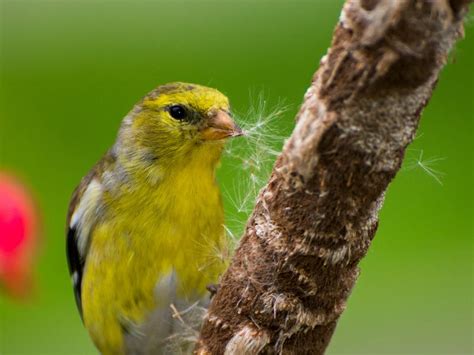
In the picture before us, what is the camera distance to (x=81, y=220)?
9.71 feet

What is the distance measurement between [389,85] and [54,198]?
11.0 feet

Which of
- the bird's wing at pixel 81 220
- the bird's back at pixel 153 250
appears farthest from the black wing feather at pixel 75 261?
the bird's back at pixel 153 250

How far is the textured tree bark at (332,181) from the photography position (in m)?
1.53

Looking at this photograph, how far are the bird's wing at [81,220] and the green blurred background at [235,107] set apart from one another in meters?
0.72

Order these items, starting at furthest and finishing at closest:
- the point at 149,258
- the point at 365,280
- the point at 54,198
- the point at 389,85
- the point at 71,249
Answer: the point at 54,198, the point at 365,280, the point at 71,249, the point at 149,258, the point at 389,85

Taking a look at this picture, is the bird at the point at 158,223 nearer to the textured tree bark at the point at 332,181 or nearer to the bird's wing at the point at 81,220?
the bird's wing at the point at 81,220

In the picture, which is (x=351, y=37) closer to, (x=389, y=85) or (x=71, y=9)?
(x=389, y=85)

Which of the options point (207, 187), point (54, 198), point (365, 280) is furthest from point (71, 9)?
point (207, 187)

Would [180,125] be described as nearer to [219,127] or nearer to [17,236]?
[219,127]

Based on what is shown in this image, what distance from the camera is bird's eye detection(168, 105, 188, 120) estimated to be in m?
2.83

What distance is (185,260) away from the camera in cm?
275

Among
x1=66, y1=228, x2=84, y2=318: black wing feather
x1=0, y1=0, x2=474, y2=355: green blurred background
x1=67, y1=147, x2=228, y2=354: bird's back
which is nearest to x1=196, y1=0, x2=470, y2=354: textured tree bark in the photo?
x1=67, y1=147, x2=228, y2=354: bird's back

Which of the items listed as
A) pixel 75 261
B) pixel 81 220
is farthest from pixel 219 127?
pixel 75 261

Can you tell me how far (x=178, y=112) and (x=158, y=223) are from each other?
348mm
